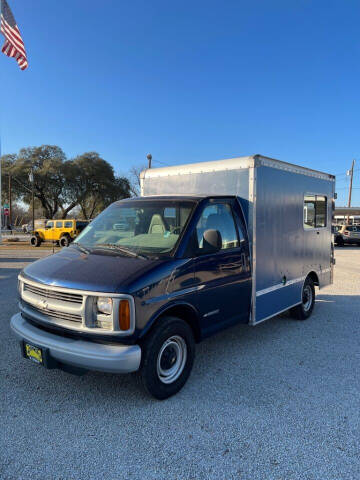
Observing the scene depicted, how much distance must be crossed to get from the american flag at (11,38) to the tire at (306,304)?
591 inches

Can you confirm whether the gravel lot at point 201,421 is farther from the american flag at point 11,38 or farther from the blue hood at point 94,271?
the american flag at point 11,38

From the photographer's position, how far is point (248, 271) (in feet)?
15.0

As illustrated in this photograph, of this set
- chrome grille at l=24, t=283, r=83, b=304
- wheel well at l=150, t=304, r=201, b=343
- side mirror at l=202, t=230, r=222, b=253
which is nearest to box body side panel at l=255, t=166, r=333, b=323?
side mirror at l=202, t=230, r=222, b=253

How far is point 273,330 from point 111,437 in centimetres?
356

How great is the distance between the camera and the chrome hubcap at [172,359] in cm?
350

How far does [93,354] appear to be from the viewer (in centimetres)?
299

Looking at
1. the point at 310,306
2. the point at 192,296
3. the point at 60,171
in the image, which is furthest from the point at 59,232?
the point at 60,171

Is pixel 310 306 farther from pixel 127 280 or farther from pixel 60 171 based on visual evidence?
pixel 60 171

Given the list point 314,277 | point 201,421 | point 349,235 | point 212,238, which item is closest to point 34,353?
point 201,421

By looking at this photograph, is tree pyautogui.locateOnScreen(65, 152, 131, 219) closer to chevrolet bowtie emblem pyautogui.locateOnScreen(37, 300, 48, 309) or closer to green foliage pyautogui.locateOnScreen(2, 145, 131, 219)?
green foliage pyautogui.locateOnScreen(2, 145, 131, 219)

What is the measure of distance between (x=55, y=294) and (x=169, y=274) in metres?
1.10

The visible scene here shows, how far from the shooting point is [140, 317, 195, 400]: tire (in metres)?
3.24

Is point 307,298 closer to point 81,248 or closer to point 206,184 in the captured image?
point 206,184

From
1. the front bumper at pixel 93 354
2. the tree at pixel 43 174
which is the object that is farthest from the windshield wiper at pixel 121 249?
the tree at pixel 43 174
